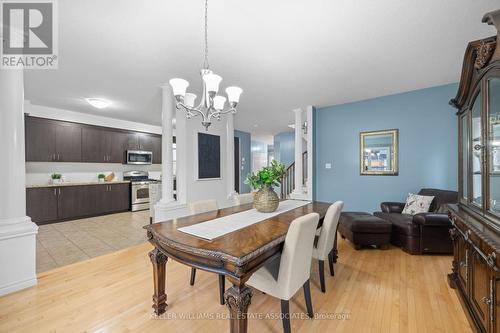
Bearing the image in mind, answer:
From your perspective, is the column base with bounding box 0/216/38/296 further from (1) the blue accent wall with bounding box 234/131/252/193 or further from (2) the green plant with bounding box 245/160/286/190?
(1) the blue accent wall with bounding box 234/131/252/193

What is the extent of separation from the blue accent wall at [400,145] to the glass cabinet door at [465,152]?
187 centimetres

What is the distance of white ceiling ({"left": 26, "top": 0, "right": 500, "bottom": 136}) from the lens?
5.81 ft

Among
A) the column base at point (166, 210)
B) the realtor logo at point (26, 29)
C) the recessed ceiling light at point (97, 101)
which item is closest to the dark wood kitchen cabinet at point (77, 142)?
the recessed ceiling light at point (97, 101)

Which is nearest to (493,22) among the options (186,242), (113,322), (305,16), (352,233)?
(305,16)

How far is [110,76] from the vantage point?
311 centimetres

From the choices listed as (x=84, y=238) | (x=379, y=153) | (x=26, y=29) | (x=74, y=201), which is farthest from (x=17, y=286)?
(x=379, y=153)

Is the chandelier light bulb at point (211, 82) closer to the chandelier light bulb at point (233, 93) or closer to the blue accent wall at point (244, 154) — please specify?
the chandelier light bulb at point (233, 93)

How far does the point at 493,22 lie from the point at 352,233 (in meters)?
2.55

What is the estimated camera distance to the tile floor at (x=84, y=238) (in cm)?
282

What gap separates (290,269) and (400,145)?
384cm

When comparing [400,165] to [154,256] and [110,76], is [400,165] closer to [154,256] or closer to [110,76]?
[154,256]

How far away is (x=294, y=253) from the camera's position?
1357 millimetres

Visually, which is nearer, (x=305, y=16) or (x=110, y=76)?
(x=305, y=16)

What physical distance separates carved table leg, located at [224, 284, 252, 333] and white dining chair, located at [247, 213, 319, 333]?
33 centimetres
